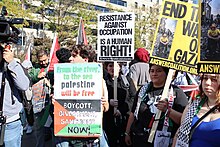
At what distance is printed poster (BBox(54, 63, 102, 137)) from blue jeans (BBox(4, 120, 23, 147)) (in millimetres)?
550

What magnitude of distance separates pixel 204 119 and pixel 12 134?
235 cm

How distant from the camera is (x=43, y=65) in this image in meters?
5.95

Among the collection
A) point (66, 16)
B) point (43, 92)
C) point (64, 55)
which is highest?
point (66, 16)

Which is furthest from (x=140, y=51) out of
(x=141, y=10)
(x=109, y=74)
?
(x=141, y=10)

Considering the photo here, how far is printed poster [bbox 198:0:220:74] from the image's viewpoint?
2561 mm

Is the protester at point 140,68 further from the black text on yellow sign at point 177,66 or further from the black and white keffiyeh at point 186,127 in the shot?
the black and white keffiyeh at point 186,127

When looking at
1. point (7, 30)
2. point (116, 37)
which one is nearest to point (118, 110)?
point (116, 37)

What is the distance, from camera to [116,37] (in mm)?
5148

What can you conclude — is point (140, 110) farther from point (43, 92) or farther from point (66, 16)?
point (66, 16)

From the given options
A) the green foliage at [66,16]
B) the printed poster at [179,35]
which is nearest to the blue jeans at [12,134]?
the printed poster at [179,35]

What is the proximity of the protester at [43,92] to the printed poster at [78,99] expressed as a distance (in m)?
0.78

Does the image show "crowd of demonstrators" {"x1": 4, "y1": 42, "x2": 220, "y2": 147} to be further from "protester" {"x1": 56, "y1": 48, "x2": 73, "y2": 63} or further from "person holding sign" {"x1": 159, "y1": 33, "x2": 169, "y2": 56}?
"person holding sign" {"x1": 159, "y1": 33, "x2": 169, "y2": 56}

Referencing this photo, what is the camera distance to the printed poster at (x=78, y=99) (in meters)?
3.94

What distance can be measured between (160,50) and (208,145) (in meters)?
1.25
